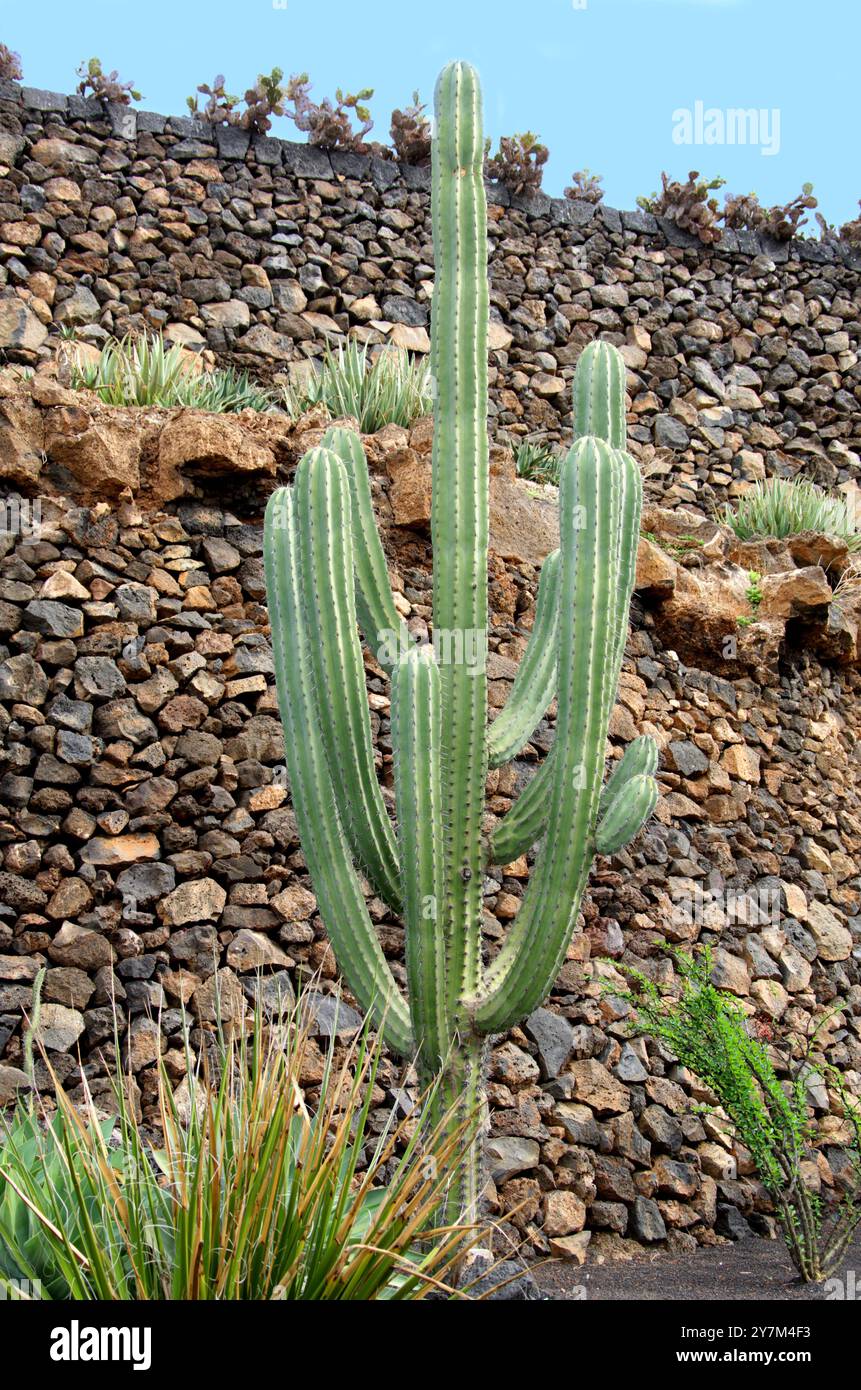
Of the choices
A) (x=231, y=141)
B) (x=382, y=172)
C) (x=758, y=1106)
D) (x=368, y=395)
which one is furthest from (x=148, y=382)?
(x=758, y=1106)

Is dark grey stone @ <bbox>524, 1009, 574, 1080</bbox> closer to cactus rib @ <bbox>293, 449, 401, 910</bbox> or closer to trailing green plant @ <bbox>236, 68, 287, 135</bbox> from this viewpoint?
cactus rib @ <bbox>293, 449, 401, 910</bbox>

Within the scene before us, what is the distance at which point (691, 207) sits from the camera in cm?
1115

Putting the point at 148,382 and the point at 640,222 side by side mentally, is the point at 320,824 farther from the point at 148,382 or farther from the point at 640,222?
the point at 640,222

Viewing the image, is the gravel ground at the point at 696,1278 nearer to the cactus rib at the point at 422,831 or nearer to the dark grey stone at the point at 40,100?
the cactus rib at the point at 422,831

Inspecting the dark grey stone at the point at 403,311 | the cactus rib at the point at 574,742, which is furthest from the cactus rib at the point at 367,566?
the dark grey stone at the point at 403,311

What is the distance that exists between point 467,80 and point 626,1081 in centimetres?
441

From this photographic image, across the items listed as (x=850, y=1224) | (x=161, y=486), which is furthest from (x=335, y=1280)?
(x=161, y=486)

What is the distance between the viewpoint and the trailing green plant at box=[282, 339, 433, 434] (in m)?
7.35

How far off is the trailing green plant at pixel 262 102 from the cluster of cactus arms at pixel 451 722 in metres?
5.36

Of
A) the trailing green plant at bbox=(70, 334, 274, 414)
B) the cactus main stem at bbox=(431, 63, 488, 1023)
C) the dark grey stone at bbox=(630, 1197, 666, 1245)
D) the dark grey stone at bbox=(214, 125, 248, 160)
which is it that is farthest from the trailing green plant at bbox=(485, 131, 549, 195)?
the dark grey stone at bbox=(630, 1197, 666, 1245)

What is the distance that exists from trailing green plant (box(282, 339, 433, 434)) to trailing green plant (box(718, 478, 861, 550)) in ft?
8.10

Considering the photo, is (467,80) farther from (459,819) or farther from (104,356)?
(104,356)

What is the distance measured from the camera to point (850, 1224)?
216 inches
